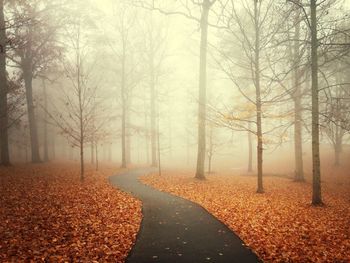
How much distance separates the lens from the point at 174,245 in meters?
7.85

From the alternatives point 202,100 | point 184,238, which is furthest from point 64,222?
point 202,100

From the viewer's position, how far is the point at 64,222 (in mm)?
9109

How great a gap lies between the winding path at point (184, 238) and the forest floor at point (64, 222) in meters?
0.44

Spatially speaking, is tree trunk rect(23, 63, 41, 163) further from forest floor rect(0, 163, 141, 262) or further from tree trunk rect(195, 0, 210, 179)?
tree trunk rect(195, 0, 210, 179)

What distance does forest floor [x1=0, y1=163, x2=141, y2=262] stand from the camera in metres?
7.04

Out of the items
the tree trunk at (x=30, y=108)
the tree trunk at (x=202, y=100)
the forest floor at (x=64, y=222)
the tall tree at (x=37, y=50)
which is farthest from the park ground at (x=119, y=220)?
the tall tree at (x=37, y=50)

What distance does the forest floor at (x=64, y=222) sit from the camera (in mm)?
7035

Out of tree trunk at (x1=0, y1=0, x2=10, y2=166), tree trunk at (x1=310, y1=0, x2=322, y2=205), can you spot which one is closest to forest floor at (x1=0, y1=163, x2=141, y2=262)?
tree trunk at (x1=0, y1=0, x2=10, y2=166)

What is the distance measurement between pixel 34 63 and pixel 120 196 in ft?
55.5

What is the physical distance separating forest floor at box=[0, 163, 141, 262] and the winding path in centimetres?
44

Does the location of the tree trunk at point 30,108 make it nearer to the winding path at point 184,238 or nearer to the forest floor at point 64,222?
the forest floor at point 64,222

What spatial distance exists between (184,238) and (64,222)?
3790 mm

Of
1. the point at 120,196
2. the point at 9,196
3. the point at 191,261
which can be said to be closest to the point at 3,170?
the point at 9,196

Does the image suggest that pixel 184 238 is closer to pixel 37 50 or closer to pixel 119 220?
pixel 119 220
